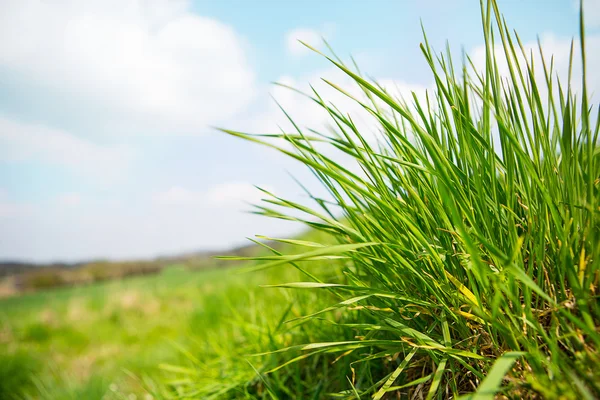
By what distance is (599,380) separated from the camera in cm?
50

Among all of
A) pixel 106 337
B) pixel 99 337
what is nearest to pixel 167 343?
pixel 106 337

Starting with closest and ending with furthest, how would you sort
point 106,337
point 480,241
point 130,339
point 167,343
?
point 480,241 < point 167,343 < point 130,339 < point 106,337

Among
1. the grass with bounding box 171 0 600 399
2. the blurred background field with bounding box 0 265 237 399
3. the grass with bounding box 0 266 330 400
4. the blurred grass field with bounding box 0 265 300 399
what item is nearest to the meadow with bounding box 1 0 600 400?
the grass with bounding box 171 0 600 399

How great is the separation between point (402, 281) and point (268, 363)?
68 cm

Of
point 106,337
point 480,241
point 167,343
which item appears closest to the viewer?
point 480,241

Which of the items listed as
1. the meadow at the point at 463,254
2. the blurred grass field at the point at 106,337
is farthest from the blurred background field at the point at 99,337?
the meadow at the point at 463,254

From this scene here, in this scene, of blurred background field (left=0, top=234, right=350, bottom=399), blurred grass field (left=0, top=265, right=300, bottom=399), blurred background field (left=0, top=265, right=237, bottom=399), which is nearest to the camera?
blurred background field (left=0, top=234, right=350, bottom=399)

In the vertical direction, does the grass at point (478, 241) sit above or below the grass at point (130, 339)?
above

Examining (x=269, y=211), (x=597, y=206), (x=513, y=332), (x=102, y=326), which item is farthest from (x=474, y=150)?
(x=102, y=326)

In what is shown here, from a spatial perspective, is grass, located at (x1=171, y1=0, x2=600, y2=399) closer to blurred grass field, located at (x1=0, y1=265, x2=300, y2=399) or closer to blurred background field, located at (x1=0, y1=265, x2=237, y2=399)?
blurred grass field, located at (x1=0, y1=265, x2=300, y2=399)

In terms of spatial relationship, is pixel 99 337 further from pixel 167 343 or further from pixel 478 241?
pixel 478 241

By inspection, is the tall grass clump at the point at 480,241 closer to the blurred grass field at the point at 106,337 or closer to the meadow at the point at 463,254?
the meadow at the point at 463,254

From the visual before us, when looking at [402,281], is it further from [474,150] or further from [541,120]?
[541,120]

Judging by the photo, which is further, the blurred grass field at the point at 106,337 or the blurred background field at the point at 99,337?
the blurred background field at the point at 99,337
